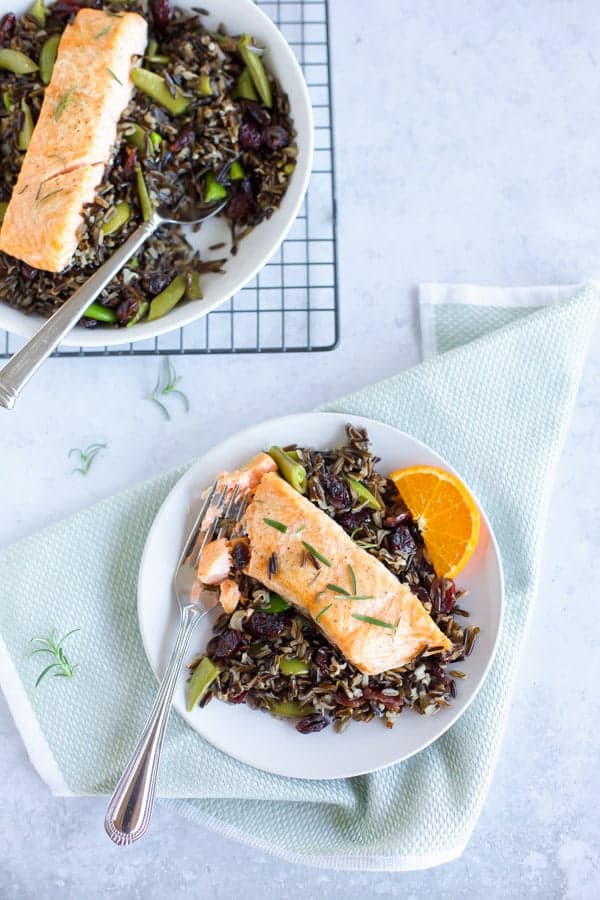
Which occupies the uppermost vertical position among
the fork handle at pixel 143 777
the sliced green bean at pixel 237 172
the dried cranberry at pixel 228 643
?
the sliced green bean at pixel 237 172

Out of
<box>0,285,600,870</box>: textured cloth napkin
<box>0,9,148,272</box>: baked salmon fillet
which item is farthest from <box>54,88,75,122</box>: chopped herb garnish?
<box>0,285,600,870</box>: textured cloth napkin

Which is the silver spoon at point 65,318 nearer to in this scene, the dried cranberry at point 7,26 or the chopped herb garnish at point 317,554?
the dried cranberry at point 7,26

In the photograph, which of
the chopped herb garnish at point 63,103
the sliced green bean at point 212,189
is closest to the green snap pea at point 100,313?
the sliced green bean at point 212,189

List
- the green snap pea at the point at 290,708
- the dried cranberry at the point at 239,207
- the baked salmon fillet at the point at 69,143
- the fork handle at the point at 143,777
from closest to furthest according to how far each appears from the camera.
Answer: the fork handle at the point at 143,777, the baked salmon fillet at the point at 69,143, the green snap pea at the point at 290,708, the dried cranberry at the point at 239,207

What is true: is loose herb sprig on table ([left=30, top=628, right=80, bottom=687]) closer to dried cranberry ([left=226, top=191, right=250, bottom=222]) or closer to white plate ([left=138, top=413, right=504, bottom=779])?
white plate ([left=138, top=413, right=504, bottom=779])

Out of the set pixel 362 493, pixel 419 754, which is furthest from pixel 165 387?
pixel 419 754

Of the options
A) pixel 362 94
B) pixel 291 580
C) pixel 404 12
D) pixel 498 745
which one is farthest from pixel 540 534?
pixel 404 12
